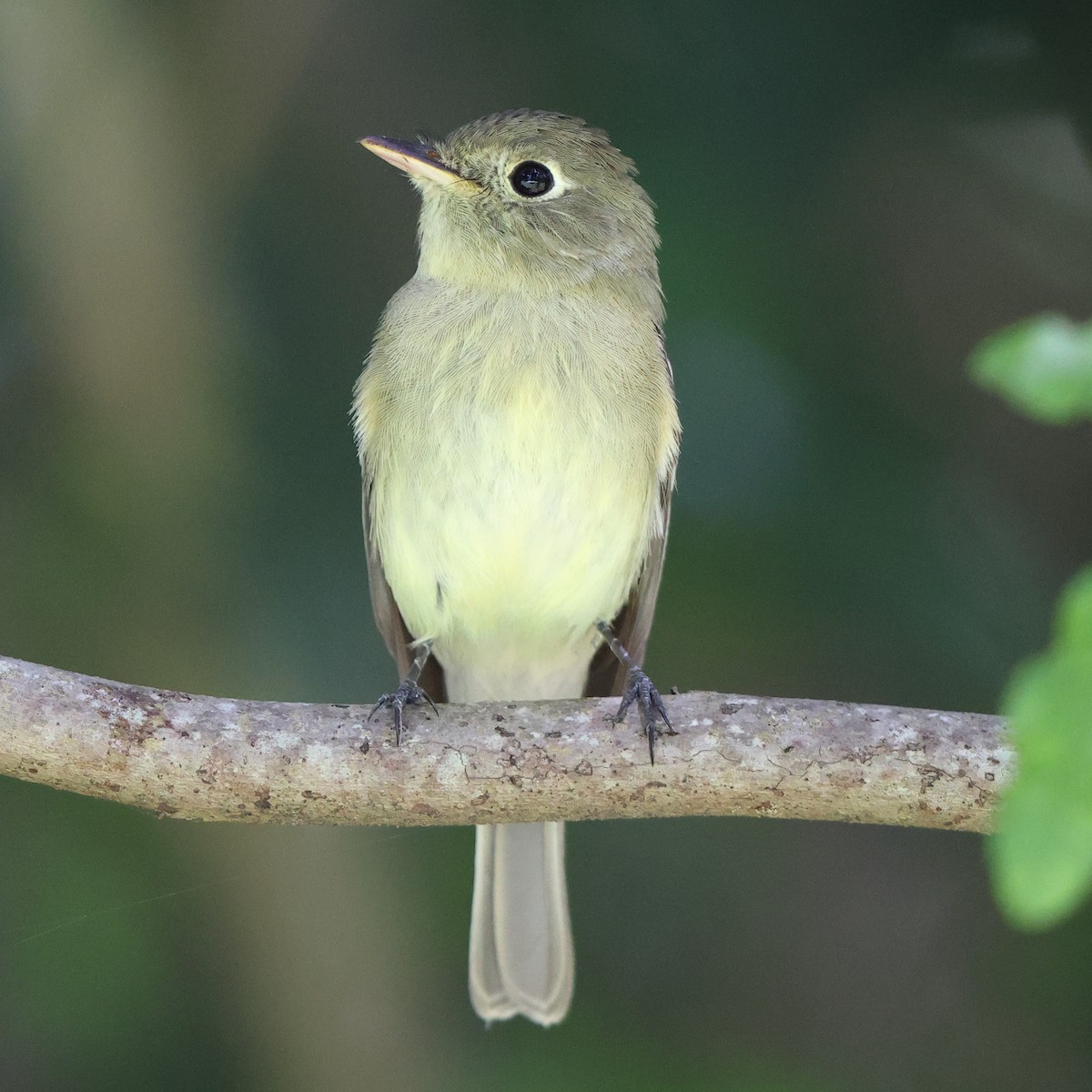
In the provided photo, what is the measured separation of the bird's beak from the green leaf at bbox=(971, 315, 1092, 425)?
11.1ft

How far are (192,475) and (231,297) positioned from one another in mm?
716

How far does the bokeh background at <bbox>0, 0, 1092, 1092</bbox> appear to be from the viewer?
4414 millimetres

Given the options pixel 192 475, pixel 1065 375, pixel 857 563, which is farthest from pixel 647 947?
pixel 1065 375

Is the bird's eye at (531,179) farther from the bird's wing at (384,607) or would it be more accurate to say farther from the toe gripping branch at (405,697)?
the toe gripping branch at (405,697)

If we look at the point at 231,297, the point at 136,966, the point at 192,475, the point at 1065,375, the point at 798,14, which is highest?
the point at 798,14

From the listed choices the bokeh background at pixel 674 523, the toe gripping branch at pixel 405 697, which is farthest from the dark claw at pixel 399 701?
the bokeh background at pixel 674 523

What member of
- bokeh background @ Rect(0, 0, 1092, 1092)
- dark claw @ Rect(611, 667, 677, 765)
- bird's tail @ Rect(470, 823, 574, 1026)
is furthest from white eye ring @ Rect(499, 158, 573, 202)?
bird's tail @ Rect(470, 823, 574, 1026)

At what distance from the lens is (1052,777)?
86cm

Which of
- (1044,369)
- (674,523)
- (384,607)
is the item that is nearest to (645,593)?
(674,523)

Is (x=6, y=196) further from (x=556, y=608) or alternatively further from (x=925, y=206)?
(x=925, y=206)

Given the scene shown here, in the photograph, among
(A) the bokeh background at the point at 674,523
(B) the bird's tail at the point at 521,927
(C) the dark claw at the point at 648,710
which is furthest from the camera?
(A) the bokeh background at the point at 674,523

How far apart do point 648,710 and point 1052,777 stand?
2.43m

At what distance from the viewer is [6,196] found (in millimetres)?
4930

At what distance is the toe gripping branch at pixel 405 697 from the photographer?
3237 mm
